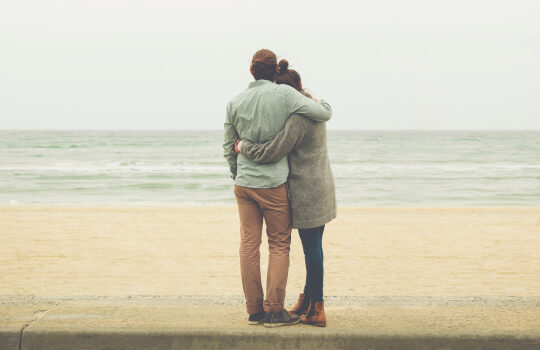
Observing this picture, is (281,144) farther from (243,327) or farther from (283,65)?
(243,327)

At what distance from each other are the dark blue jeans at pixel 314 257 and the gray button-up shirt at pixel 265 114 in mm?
357

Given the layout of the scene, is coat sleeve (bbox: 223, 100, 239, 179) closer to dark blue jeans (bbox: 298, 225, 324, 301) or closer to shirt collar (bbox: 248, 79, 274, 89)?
shirt collar (bbox: 248, 79, 274, 89)

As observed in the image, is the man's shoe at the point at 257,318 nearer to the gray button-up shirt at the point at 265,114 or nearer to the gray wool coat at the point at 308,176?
the gray wool coat at the point at 308,176

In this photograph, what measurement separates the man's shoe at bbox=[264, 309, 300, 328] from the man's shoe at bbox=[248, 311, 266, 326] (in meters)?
0.07

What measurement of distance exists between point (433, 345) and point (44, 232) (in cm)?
631

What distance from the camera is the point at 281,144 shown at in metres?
3.07

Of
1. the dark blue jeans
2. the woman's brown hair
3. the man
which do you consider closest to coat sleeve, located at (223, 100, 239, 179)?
the man

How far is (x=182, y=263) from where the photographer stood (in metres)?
5.91

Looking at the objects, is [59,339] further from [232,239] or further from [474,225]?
[474,225]

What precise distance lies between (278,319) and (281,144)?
102cm

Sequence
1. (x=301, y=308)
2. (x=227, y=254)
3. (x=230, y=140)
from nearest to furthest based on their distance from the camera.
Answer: (x=230, y=140)
(x=301, y=308)
(x=227, y=254)

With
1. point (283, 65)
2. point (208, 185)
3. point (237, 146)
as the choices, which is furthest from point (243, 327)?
point (208, 185)

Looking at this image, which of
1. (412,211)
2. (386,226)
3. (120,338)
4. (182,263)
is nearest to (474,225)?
(386,226)

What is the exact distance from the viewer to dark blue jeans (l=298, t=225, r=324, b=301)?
3248 millimetres
